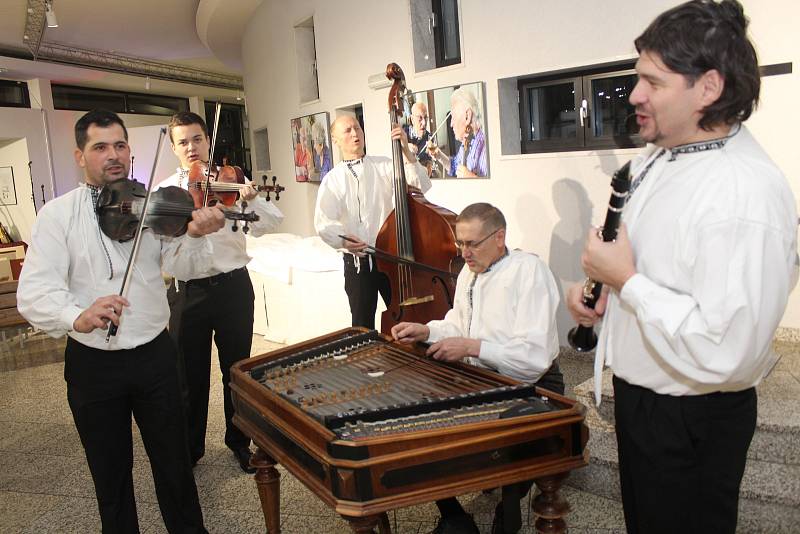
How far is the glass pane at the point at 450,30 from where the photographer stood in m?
5.41

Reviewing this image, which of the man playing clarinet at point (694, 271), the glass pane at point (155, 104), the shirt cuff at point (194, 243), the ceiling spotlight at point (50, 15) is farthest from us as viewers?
the glass pane at point (155, 104)

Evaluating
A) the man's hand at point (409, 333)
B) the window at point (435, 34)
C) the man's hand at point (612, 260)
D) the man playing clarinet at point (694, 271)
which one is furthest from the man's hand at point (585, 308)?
the window at point (435, 34)

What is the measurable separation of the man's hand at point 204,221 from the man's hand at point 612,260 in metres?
1.50

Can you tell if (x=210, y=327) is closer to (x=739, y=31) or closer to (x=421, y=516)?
(x=421, y=516)

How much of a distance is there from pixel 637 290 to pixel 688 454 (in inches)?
16.3

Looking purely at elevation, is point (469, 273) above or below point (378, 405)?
above

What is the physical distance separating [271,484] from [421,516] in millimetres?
736

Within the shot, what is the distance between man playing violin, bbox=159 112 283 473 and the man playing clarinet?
7.21 ft

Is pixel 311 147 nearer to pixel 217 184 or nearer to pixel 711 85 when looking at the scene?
pixel 217 184

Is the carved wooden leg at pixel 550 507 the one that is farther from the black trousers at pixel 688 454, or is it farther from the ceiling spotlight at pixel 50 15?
the ceiling spotlight at pixel 50 15

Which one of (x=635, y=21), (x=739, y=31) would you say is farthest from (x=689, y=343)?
(x=635, y=21)

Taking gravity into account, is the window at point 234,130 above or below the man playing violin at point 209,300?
above

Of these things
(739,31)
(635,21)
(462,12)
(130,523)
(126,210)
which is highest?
(462,12)

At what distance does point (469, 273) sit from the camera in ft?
9.12
